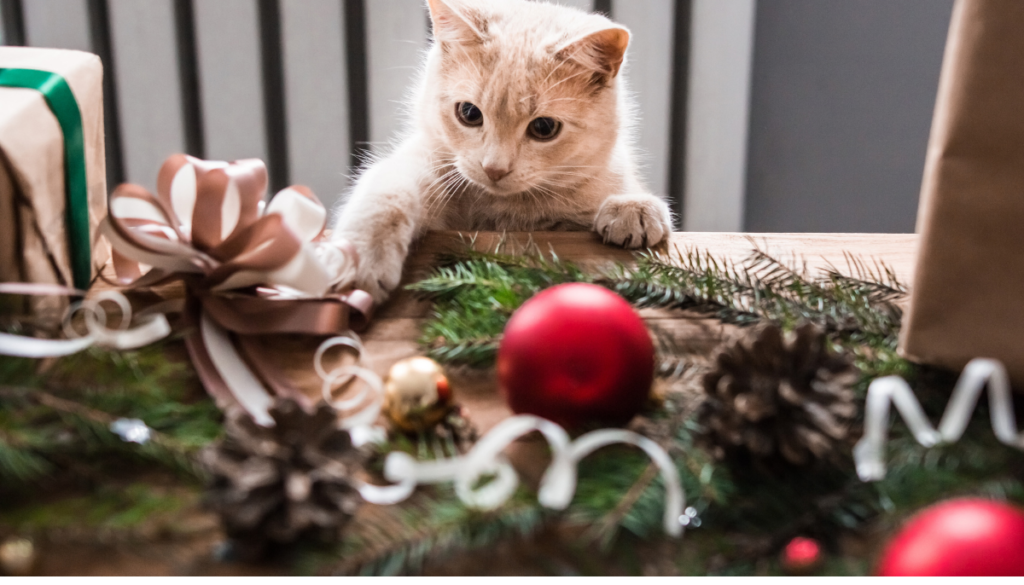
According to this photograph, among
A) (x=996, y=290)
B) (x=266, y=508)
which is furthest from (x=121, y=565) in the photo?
(x=996, y=290)

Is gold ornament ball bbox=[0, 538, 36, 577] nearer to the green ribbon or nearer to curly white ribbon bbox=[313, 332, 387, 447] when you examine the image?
curly white ribbon bbox=[313, 332, 387, 447]

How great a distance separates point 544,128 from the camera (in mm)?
1017

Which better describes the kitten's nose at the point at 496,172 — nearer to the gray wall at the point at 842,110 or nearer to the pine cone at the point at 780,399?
the pine cone at the point at 780,399

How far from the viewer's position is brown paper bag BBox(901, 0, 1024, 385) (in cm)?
44

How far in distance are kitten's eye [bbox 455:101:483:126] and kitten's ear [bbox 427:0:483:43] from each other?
0.29 feet

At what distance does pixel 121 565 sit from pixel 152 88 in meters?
1.48

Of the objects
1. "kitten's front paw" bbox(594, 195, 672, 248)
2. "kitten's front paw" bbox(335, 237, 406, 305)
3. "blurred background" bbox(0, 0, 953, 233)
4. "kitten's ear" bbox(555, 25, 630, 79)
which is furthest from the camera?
"blurred background" bbox(0, 0, 953, 233)

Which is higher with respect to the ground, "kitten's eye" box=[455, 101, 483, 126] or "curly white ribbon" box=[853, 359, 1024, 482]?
"kitten's eye" box=[455, 101, 483, 126]

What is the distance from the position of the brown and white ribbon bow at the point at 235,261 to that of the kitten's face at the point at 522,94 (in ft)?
1.17

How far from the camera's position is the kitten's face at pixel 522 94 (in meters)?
0.98

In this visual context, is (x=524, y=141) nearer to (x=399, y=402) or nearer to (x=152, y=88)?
(x=399, y=402)

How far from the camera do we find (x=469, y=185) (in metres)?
1.04

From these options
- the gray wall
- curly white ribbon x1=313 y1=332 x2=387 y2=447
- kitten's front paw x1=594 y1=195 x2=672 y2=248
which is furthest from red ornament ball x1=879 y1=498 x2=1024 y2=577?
the gray wall

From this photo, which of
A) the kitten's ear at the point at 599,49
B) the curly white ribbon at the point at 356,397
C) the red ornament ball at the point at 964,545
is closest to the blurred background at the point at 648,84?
the kitten's ear at the point at 599,49
